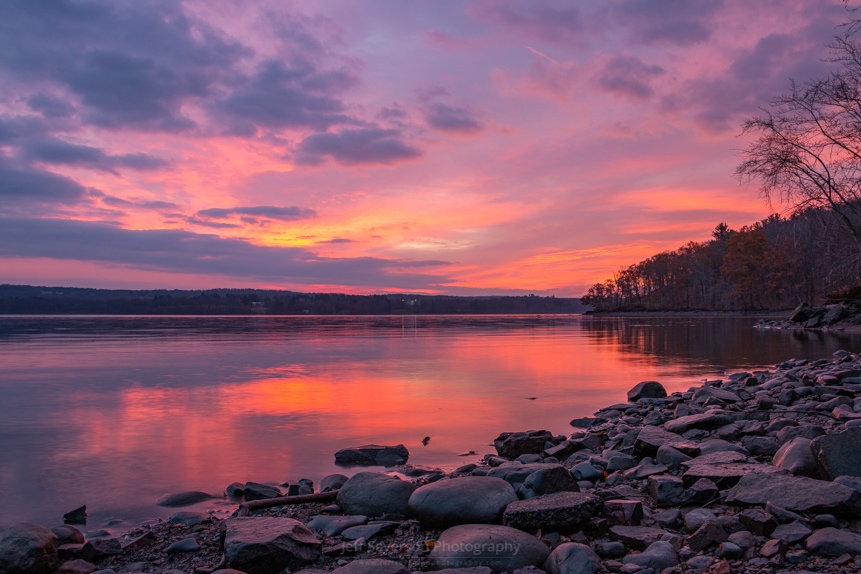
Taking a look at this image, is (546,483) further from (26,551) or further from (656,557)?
(26,551)

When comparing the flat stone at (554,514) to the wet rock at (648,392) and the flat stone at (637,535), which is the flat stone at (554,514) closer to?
the flat stone at (637,535)

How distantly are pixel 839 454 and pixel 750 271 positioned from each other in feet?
360

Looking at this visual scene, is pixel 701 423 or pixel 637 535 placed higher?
pixel 701 423

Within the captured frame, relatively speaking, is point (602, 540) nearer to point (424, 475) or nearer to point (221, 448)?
point (424, 475)

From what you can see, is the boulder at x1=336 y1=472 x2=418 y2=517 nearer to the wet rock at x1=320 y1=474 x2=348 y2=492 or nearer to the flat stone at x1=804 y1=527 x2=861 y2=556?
the wet rock at x1=320 y1=474 x2=348 y2=492

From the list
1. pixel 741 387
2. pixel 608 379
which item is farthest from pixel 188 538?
pixel 608 379

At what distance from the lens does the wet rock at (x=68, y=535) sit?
5688 millimetres

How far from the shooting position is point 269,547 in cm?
475

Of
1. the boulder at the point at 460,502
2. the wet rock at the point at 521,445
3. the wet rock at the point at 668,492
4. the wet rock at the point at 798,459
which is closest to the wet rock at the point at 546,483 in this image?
the boulder at the point at 460,502

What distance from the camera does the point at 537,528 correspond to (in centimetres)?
505

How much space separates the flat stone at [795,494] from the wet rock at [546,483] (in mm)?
1482

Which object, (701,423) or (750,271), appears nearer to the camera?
(701,423)

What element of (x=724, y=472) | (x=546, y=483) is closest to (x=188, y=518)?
(x=546, y=483)

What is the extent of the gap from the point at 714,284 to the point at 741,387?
12895cm
